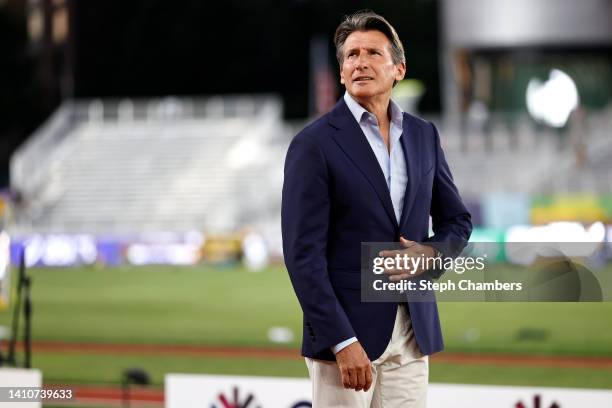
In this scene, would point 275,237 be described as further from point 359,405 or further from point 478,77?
point 359,405

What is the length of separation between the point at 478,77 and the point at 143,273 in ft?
64.2

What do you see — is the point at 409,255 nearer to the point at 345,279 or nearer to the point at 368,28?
the point at 345,279

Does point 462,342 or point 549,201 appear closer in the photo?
point 462,342

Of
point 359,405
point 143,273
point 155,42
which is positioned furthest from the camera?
point 155,42

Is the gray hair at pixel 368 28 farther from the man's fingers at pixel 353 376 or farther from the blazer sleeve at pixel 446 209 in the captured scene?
the man's fingers at pixel 353 376

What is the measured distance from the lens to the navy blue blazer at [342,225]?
11.8 feet

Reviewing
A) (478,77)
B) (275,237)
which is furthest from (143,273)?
(478,77)

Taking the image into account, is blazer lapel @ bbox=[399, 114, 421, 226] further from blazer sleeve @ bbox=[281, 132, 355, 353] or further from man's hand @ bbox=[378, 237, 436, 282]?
blazer sleeve @ bbox=[281, 132, 355, 353]

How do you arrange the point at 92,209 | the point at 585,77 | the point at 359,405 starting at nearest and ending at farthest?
the point at 359,405
the point at 92,209
the point at 585,77

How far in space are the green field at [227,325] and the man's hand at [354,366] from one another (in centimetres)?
606

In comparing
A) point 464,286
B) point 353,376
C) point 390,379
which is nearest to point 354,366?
point 353,376

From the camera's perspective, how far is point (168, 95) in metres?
47.8

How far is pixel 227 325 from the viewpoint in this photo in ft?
52.7

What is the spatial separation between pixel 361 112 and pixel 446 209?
0.46 meters
